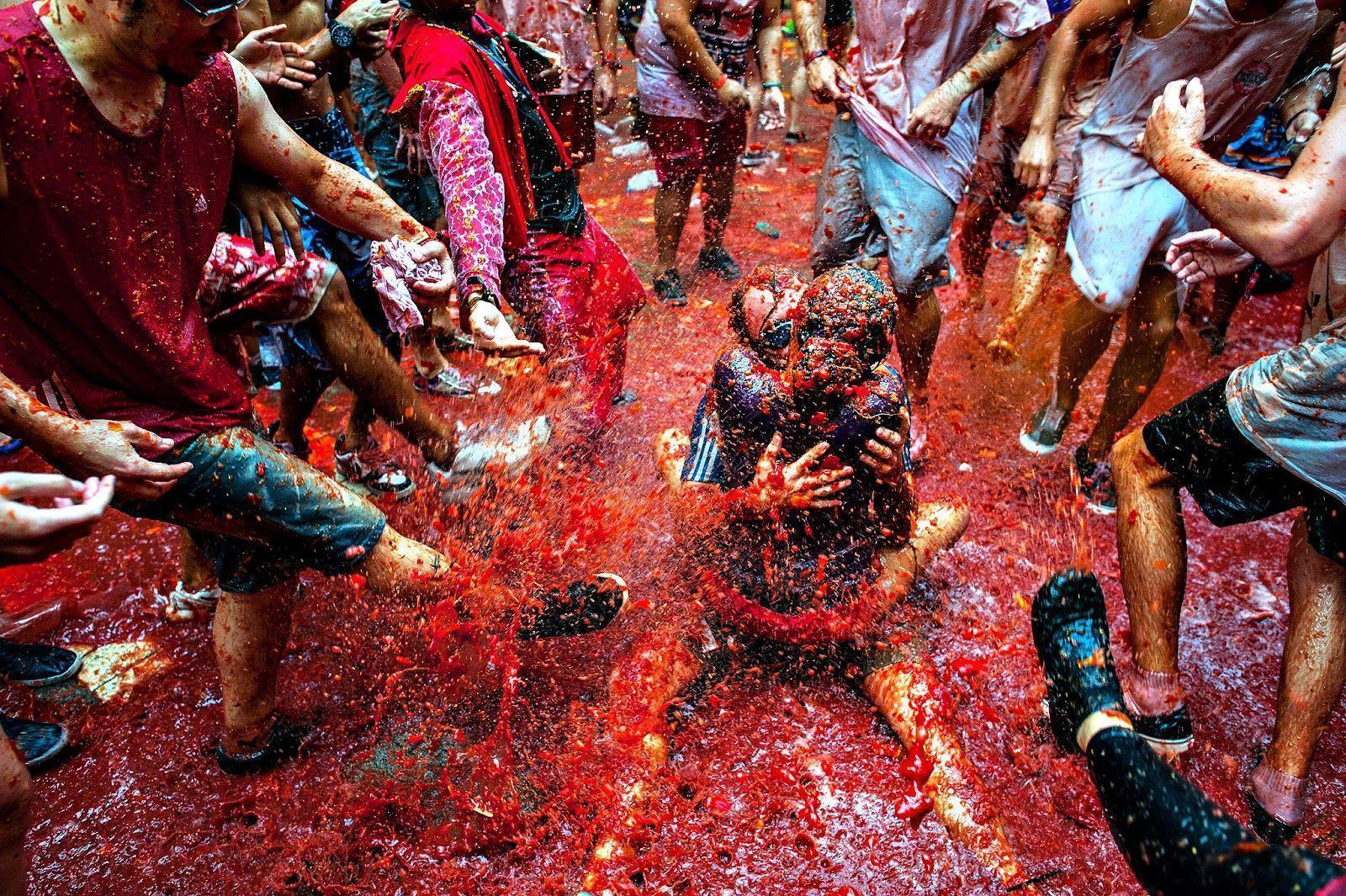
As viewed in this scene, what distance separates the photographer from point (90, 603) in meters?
3.39

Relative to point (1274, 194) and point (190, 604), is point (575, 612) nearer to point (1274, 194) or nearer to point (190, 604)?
point (190, 604)

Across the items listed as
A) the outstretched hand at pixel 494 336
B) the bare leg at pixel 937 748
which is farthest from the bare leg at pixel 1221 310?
the outstretched hand at pixel 494 336

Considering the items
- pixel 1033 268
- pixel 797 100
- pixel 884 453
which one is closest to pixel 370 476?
pixel 884 453

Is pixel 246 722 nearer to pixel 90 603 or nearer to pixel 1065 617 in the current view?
pixel 90 603

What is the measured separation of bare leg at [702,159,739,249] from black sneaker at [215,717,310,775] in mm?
4304

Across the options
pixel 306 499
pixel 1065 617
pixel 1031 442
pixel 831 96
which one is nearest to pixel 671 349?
pixel 831 96

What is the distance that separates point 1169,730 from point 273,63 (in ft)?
12.8

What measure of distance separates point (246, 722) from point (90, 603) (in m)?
1.32

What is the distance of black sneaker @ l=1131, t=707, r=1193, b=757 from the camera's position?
258cm

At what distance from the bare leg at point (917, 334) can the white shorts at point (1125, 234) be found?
0.66 m

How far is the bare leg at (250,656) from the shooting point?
252 centimetres

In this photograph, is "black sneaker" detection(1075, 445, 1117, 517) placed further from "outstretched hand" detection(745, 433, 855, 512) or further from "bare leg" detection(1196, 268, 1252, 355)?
"outstretched hand" detection(745, 433, 855, 512)

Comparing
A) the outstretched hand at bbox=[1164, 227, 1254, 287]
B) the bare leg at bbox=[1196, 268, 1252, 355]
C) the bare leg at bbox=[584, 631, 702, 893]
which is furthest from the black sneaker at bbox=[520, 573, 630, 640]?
the bare leg at bbox=[1196, 268, 1252, 355]

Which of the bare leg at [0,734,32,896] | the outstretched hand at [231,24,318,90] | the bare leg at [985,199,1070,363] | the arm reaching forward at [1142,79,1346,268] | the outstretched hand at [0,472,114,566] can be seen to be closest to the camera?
the outstretched hand at [0,472,114,566]
